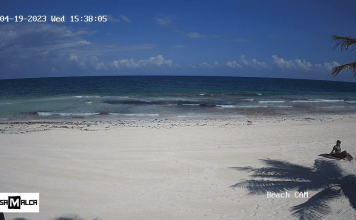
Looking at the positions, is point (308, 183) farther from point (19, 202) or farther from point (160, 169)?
point (19, 202)

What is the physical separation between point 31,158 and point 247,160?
8844 mm

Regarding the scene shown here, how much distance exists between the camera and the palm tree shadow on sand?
5.69 metres

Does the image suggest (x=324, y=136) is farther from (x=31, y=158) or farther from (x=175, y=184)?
(x=31, y=158)

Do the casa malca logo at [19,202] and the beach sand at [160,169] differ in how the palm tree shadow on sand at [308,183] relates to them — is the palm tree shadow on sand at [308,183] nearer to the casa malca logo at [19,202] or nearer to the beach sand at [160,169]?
the beach sand at [160,169]

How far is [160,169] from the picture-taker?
8156 mm

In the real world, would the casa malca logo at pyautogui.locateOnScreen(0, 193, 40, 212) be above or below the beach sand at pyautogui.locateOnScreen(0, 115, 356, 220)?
below

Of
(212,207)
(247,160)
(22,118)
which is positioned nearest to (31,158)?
(212,207)

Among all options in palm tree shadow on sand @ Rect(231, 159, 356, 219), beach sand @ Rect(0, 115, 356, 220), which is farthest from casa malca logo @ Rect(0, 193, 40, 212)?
palm tree shadow on sand @ Rect(231, 159, 356, 219)

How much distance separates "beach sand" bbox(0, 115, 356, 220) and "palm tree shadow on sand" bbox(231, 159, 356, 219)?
3.6 inches

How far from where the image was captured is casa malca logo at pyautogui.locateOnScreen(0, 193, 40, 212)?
5.70 m

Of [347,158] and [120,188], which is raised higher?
[347,158]

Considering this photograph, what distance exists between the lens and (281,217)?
5461 millimetres

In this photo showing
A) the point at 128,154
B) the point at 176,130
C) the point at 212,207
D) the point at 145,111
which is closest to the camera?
the point at 212,207

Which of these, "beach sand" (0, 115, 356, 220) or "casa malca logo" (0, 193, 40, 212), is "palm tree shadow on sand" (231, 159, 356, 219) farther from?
"casa malca logo" (0, 193, 40, 212)
